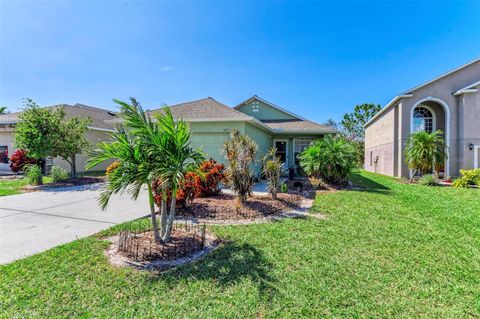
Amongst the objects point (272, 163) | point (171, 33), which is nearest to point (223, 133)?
point (272, 163)

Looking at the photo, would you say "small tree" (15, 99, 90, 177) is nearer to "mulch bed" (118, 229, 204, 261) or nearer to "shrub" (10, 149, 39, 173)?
"shrub" (10, 149, 39, 173)

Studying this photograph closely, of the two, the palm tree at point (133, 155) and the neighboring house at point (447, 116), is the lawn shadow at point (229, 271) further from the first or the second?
the neighboring house at point (447, 116)

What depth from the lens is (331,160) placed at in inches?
481

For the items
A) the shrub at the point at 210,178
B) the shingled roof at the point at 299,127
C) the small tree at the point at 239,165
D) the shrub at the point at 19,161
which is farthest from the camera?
the shingled roof at the point at 299,127

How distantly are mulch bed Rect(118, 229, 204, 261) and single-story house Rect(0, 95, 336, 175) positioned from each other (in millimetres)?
5865

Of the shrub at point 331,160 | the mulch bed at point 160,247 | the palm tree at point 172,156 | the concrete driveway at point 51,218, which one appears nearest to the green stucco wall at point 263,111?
the shrub at point 331,160

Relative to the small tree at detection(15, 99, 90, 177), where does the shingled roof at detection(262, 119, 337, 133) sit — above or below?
above

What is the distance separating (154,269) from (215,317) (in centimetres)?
157

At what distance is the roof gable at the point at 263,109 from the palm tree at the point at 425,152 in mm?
8559

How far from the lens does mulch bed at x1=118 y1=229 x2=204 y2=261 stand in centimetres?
414

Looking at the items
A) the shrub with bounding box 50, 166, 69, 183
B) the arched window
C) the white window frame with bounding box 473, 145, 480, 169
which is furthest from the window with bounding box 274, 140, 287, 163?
the shrub with bounding box 50, 166, 69, 183

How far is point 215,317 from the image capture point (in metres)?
2.67

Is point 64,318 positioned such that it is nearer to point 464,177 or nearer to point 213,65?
point 213,65

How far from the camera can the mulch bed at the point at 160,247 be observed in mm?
4141
